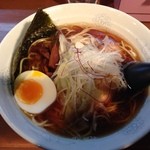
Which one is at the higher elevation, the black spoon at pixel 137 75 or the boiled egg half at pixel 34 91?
the black spoon at pixel 137 75

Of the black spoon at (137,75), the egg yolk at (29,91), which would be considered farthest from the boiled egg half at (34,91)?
the black spoon at (137,75)

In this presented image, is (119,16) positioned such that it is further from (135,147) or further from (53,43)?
(135,147)

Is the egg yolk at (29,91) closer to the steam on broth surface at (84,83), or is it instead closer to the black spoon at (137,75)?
the steam on broth surface at (84,83)

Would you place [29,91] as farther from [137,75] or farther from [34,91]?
[137,75]

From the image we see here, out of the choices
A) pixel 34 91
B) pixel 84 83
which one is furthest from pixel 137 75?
pixel 34 91

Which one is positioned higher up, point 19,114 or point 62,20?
point 62,20

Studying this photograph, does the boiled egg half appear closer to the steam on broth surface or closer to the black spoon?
the steam on broth surface

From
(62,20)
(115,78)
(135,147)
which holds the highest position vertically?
(62,20)

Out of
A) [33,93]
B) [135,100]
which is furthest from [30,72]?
[135,100]
